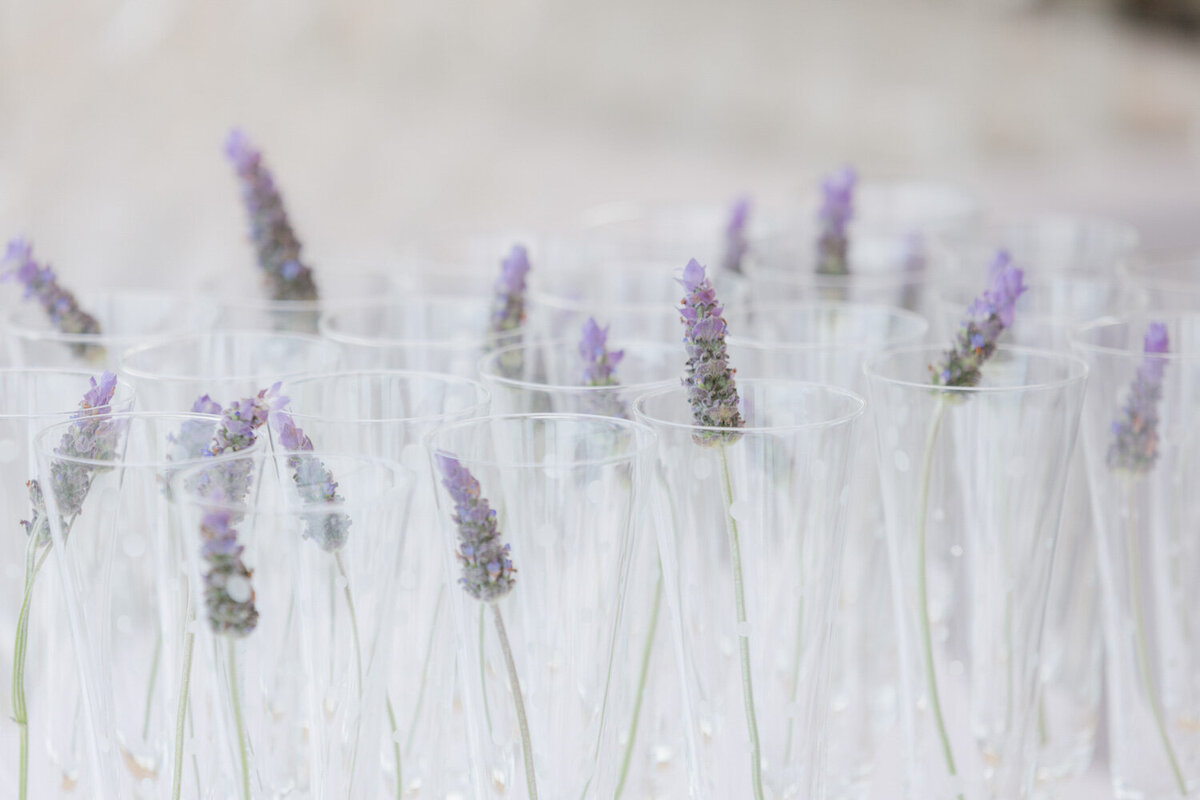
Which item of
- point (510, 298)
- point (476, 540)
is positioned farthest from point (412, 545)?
point (510, 298)

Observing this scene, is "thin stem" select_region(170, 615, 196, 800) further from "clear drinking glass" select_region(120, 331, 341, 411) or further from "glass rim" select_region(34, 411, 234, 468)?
"clear drinking glass" select_region(120, 331, 341, 411)

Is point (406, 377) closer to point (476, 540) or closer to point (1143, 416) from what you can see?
point (476, 540)

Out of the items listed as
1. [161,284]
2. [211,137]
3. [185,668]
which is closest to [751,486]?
[185,668]

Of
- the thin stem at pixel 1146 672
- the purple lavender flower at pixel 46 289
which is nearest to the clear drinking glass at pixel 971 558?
the thin stem at pixel 1146 672

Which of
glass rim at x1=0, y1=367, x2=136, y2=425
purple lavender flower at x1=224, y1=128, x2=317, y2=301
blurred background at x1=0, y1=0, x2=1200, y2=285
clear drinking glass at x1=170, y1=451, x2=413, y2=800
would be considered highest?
blurred background at x1=0, y1=0, x2=1200, y2=285

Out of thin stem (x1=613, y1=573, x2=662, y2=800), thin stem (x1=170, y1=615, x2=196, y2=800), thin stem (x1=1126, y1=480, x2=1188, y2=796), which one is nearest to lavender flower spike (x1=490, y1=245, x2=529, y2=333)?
thin stem (x1=613, y1=573, x2=662, y2=800)
